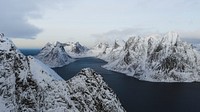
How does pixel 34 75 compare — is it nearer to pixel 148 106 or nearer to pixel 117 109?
pixel 117 109

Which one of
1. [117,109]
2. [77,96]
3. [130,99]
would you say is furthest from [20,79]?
[130,99]

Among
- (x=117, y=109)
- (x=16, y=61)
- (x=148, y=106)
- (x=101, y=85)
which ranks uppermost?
(x=16, y=61)

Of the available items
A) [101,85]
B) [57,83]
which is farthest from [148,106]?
[57,83]

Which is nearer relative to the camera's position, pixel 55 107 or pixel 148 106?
pixel 55 107

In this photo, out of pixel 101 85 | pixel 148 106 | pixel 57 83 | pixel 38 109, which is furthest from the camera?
pixel 148 106

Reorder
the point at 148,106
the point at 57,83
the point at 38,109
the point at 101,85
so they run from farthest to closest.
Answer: the point at 148,106 → the point at 101,85 → the point at 57,83 → the point at 38,109

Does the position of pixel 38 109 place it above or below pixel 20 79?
below
